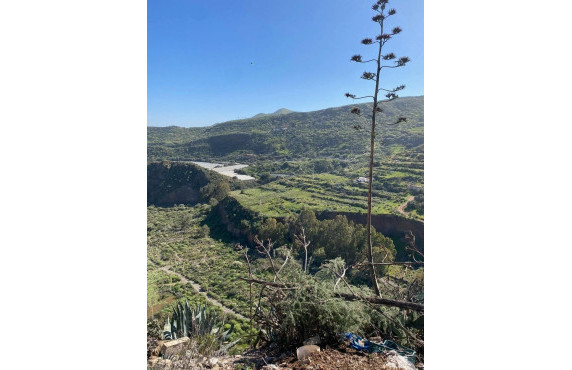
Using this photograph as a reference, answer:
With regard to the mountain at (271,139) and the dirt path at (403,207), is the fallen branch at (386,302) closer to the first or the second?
the dirt path at (403,207)

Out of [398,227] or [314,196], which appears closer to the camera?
[398,227]

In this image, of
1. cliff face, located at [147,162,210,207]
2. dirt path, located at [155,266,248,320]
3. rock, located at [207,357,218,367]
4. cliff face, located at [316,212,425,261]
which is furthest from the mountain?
rock, located at [207,357,218,367]

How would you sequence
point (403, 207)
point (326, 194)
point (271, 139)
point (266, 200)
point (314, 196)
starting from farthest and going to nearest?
point (271, 139)
point (314, 196)
point (326, 194)
point (266, 200)
point (403, 207)

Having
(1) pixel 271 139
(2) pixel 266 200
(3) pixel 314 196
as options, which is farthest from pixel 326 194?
(1) pixel 271 139

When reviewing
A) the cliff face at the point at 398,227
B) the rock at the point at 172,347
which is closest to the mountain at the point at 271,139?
the cliff face at the point at 398,227

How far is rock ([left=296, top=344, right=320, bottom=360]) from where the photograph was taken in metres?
1.60

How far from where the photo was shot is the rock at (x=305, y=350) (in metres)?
1.60

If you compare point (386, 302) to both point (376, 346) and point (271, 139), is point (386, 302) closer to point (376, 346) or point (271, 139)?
point (376, 346)

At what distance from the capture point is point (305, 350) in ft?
5.34

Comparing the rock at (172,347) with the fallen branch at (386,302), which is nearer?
the fallen branch at (386,302)

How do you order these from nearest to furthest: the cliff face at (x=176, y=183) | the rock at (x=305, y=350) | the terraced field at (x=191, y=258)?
the rock at (x=305, y=350) < the terraced field at (x=191, y=258) < the cliff face at (x=176, y=183)
